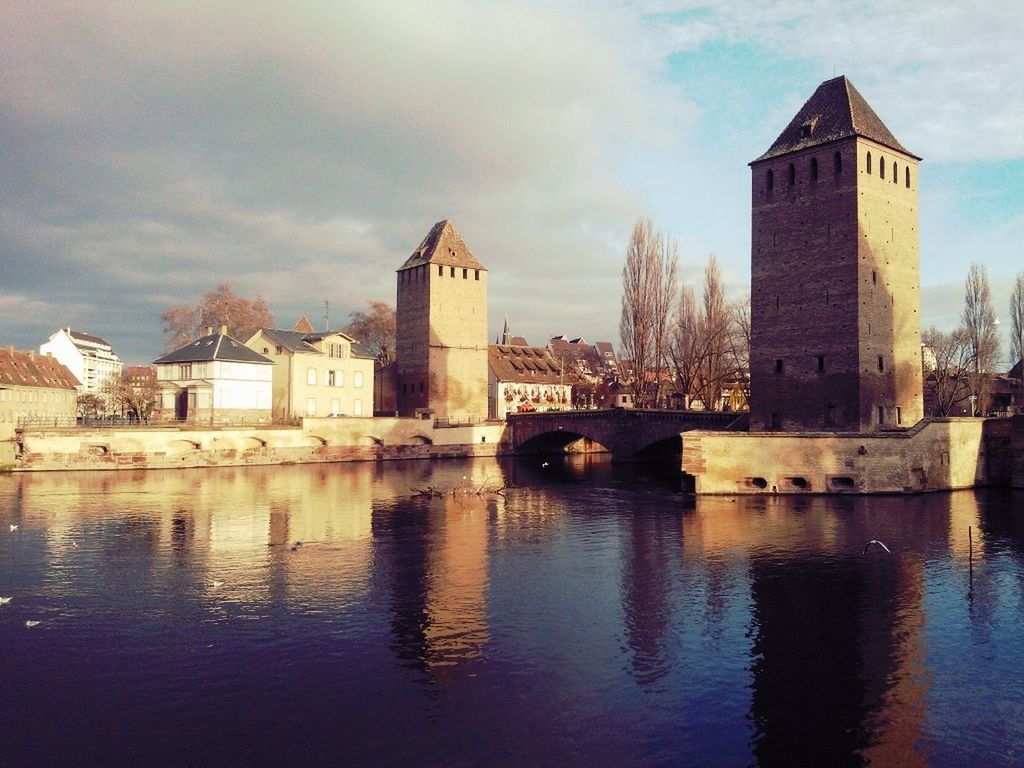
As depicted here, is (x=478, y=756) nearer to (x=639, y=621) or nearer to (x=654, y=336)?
(x=639, y=621)

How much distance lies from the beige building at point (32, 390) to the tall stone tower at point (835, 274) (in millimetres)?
50174

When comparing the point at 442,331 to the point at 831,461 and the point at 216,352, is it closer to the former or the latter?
the point at 216,352

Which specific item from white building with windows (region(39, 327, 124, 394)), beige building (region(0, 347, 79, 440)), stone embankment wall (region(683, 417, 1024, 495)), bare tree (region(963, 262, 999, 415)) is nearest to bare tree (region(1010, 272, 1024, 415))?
bare tree (region(963, 262, 999, 415))

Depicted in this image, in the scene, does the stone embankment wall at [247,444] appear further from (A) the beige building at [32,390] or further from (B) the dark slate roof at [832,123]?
(B) the dark slate roof at [832,123]

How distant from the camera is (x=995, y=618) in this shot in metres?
18.7

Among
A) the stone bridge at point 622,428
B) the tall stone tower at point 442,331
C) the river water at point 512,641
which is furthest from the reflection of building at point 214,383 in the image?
the river water at point 512,641

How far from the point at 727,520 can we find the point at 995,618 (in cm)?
1371

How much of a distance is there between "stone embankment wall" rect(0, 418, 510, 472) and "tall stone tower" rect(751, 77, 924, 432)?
1257 inches

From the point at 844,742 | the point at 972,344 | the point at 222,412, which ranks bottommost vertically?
the point at 844,742

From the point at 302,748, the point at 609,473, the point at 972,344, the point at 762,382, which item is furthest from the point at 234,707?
the point at 972,344

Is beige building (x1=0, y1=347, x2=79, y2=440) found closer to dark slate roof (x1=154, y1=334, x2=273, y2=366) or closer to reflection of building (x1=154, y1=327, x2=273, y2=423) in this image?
reflection of building (x1=154, y1=327, x2=273, y2=423)

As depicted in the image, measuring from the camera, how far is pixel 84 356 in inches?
6186

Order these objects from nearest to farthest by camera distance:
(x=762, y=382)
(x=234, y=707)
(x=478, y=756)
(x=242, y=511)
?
1. (x=478, y=756)
2. (x=234, y=707)
3. (x=242, y=511)
4. (x=762, y=382)

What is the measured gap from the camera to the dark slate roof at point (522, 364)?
90562 mm
